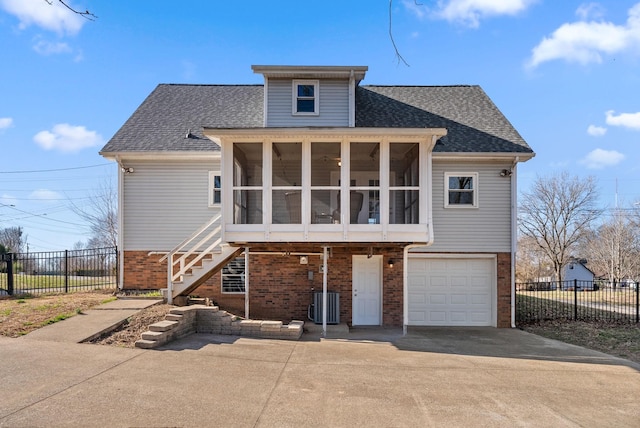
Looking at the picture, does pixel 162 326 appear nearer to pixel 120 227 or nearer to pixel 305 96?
pixel 120 227

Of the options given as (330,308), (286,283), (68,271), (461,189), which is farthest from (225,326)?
(68,271)

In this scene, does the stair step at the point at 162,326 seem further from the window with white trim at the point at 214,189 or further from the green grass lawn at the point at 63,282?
the green grass lawn at the point at 63,282

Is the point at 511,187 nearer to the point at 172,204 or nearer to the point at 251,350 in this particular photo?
the point at 251,350

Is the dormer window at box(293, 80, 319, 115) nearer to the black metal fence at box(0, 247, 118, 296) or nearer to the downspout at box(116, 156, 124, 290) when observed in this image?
the downspout at box(116, 156, 124, 290)

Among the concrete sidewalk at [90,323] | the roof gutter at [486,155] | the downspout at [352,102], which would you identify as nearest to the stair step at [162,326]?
the concrete sidewalk at [90,323]

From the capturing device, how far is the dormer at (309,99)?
12836 millimetres

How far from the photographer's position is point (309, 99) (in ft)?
42.6

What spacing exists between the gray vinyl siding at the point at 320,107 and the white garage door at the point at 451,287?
16.6ft

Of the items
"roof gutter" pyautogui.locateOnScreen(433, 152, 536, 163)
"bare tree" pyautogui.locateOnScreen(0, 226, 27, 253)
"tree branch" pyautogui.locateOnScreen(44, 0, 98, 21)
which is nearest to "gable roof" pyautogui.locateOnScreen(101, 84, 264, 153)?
"roof gutter" pyautogui.locateOnScreen(433, 152, 536, 163)

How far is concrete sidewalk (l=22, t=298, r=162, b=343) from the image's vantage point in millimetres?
7590

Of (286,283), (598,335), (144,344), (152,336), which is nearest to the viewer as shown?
(144,344)

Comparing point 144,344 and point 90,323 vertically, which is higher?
point 90,323

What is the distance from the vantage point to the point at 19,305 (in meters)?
9.82

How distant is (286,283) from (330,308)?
147 centimetres
